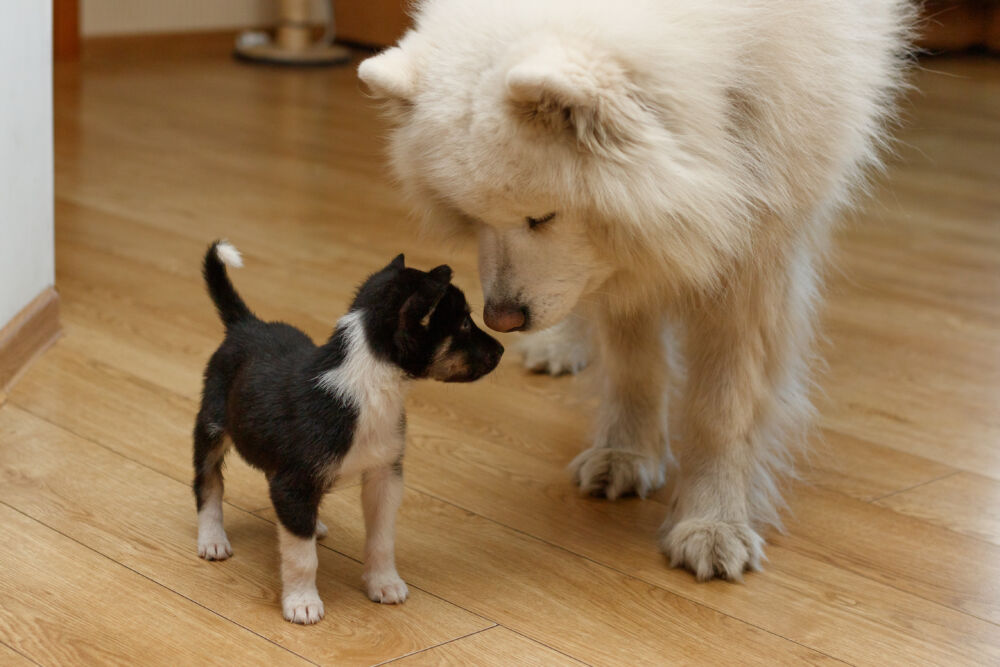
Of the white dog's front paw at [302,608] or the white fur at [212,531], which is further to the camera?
the white fur at [212,531]

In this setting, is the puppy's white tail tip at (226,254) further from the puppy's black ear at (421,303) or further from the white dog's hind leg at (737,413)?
the white dog's hind leg at (737,413)

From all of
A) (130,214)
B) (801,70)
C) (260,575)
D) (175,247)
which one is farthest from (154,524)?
(130,214)

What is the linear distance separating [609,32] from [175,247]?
2006mm

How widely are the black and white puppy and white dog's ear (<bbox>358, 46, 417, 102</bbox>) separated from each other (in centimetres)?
23

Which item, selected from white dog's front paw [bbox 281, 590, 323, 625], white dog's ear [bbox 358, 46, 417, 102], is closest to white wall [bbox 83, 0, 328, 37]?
white dog's ear [bbox 358, 46, 417, 102]

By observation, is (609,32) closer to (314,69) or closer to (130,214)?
(130,214)

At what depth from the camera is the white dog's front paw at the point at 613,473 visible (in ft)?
6.49

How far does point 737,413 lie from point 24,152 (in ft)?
4.57

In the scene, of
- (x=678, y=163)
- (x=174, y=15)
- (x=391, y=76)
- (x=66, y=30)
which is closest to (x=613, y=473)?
(x=678, y=163)

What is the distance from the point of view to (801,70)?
1.55m

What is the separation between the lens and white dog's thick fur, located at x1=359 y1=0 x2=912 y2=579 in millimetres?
1430

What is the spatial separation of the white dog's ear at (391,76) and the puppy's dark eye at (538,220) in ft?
0.74

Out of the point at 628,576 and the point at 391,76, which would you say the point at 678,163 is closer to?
the point at 391,76

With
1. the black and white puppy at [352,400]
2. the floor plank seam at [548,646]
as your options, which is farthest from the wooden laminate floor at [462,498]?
the black and white puppy at [352,400]
